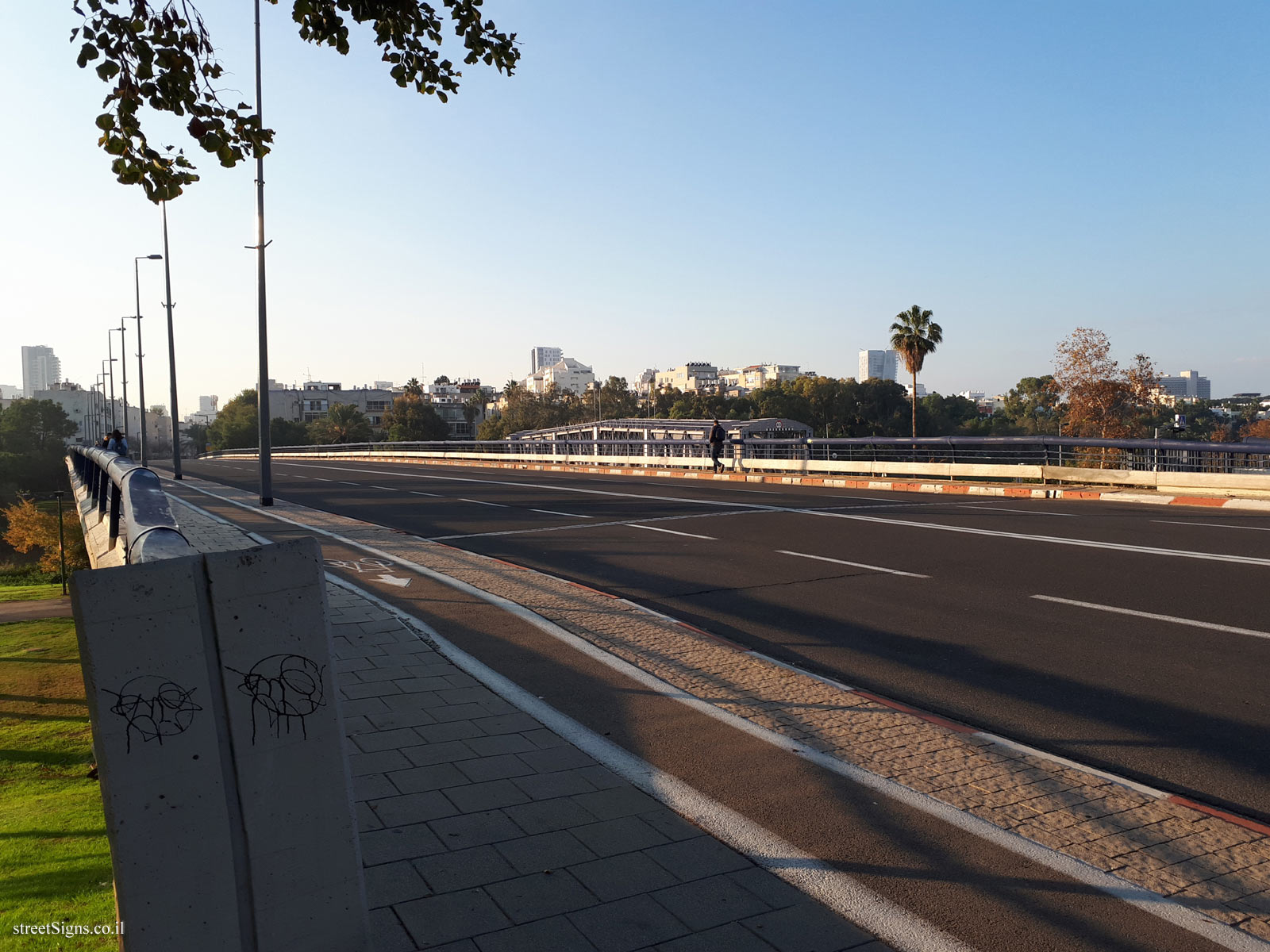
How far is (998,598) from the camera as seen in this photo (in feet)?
31.5

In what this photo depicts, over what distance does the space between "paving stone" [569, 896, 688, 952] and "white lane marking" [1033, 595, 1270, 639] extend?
6.51m

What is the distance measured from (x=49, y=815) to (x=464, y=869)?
9.44 feet

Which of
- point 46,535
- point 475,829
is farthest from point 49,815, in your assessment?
point 46,535

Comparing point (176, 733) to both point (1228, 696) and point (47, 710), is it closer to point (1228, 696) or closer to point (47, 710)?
point (1228, 696)

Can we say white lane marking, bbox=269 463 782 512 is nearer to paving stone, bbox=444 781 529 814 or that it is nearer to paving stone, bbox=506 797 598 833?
paving stone, bbox=444 781 529 814

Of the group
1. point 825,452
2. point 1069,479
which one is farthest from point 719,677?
point 825,452

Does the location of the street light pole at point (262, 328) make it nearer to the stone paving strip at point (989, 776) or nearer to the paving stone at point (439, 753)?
the stone paving strip at point (989, 776)

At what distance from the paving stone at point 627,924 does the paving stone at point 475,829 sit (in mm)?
750

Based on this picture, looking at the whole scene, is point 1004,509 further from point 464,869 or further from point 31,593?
point 31,593

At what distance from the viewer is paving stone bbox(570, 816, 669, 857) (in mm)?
4008

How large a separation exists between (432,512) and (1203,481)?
16357 mm

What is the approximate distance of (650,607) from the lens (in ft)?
31.7

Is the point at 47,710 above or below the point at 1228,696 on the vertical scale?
below

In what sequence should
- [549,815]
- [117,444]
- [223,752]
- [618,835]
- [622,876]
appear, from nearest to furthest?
[223,752]
[622,876]
[618,835]
[549,815]
[117,444]
